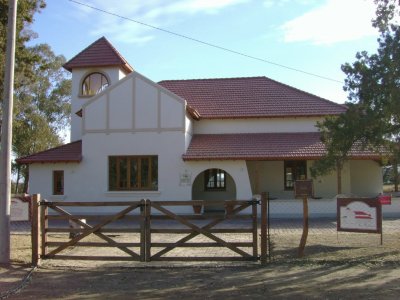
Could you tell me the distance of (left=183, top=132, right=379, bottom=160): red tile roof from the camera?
24.2 m

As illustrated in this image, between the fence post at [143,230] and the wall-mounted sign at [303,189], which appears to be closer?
the fence post at [143,230]

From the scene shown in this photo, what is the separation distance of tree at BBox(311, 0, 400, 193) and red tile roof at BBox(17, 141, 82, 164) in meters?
15.5

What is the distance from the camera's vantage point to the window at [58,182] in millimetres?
25906

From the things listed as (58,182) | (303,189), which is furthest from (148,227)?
(58,182)

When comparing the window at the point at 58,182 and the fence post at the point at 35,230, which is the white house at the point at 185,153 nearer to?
the window at the point at 58,182

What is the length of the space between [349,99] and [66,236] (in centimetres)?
981

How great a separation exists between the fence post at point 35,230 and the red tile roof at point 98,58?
19.7 meters

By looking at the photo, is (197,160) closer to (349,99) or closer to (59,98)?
(349,99)

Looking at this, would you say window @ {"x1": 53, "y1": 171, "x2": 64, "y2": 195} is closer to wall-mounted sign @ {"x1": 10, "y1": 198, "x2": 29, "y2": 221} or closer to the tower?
the tower

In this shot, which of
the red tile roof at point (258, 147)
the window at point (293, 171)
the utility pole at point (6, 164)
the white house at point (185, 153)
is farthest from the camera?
the window at point (293, 171)

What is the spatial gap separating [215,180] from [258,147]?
4231 mm

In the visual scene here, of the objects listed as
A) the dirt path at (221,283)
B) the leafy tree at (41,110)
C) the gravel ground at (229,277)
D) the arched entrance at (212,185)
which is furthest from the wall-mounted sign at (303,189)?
the leafy tree at (41,110)

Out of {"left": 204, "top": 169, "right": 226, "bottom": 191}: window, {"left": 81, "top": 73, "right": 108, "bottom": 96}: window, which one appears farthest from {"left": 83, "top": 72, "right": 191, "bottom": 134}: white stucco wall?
{"left": 81, "top": 73, "right": 108, "bottom": 96}: window

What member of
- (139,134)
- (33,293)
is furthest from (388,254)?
(139,134)
